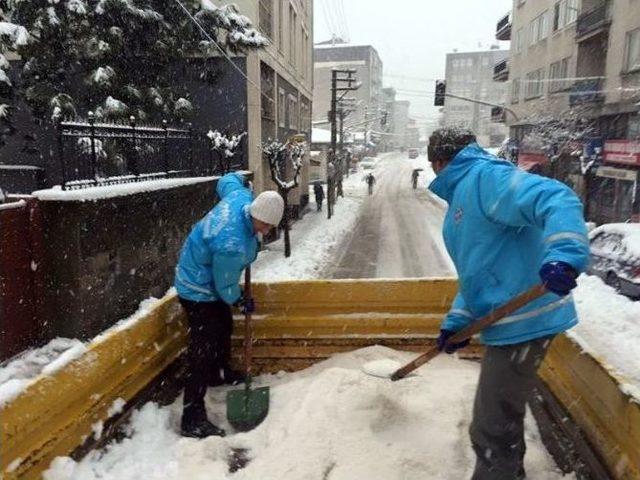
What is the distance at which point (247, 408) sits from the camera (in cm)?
343

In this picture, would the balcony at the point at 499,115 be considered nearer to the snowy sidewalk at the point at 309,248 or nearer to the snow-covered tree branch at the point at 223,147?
the snowy sidewalk at the point at 309,248

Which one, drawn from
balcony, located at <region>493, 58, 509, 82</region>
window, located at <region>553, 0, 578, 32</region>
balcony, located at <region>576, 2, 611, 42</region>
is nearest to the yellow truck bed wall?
balcony, located at <region>576, 2, 611, 42</region>

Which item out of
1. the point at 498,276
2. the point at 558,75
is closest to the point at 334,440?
the point at 498,276

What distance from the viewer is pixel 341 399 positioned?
10.9 feet

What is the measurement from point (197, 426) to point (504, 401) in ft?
6.43

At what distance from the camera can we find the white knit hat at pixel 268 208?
3.46 metres

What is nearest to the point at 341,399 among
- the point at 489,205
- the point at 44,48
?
the point at 489,205

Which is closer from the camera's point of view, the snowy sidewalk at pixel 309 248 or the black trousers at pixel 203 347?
the black trousers at pixel 203 347

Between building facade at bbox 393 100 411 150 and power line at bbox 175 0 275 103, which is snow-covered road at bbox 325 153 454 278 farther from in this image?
building facade at bbox 393 100 411 150

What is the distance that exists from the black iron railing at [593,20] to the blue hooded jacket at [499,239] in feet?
83.3

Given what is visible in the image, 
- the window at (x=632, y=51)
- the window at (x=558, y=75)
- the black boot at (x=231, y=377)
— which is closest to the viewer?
the black boot at (x=231, y=377)

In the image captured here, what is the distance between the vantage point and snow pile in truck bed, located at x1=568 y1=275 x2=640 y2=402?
5852 mm

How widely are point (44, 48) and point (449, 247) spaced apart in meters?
8.96

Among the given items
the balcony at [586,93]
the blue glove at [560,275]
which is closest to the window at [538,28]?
the balcony at [586,93]
